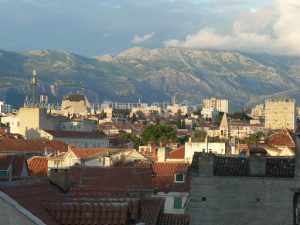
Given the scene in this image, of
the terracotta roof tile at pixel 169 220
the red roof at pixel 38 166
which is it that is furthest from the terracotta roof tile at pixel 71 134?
the terracotta roof tile at pixel 169 220

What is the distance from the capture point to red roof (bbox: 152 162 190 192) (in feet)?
155

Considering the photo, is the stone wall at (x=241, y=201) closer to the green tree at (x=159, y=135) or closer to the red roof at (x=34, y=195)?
the red roof at (x=34, y=195)

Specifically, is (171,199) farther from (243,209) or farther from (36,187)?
(36,187)

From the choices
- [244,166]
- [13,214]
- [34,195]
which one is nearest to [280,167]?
[244,166]

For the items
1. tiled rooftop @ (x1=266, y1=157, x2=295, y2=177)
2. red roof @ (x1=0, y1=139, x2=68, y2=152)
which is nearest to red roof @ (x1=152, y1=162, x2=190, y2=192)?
tiled rooftop @ (x1=266, y1=157, x2=295, y2=177)

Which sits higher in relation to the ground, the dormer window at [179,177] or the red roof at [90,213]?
the red roof at [90,213]

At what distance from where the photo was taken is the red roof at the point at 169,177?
1861 inches

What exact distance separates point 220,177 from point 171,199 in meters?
16.3

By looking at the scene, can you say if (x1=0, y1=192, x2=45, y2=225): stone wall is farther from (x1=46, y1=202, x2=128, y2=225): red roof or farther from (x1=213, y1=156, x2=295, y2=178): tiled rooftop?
(x1=213, y1=156, x2=295, y2=178): tiled rooftop

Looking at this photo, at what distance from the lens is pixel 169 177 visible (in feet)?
165

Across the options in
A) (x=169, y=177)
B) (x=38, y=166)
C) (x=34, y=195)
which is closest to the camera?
(x=34, y=195)

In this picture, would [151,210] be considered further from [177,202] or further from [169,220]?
[177,202]

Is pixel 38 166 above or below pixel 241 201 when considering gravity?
below

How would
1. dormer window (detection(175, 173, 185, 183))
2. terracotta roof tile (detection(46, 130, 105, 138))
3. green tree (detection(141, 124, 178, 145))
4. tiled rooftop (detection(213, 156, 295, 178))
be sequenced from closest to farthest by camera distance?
tiled rooftop (detection(213, 156, 295, 178))
dormer window (detection(175, 173, 185, 183))
terracotta roof tile (detection(46, 130, 105, 138))
green tree (detection(141, 124, 178, 145))
